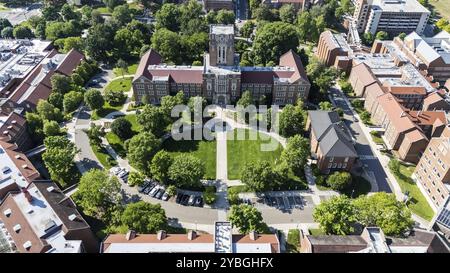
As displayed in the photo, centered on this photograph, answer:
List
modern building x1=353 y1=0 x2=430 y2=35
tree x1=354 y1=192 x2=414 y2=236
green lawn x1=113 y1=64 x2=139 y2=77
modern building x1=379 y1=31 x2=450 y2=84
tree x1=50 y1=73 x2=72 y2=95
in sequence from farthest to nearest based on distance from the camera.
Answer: modern building x1=353 y1=0 x2=430 y2=35
green lawn x1=113 y1=64 x2=139 y2=77
modern building x1=379 y1=31 x2=450 y2=84
tree x1=50 y1=73 x2=72 y2=95
tree x1=354 y1=192 x2=414 y2=236

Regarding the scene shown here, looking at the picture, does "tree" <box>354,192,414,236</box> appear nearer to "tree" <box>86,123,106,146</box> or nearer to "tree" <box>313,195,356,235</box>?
"tree" <box>313,195,356,235</box>

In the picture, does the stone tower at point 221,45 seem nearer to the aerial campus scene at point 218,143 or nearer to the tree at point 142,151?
the aerial campus scene at point 218,143

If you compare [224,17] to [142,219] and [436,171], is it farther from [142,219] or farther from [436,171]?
[142,219]

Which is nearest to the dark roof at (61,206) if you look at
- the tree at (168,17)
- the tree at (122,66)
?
the tree at (122,66)

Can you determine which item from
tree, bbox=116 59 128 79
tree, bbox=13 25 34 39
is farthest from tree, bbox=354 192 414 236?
tree, bbox=13 25 34 39

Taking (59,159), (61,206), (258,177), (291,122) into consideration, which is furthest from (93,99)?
(291,122)
